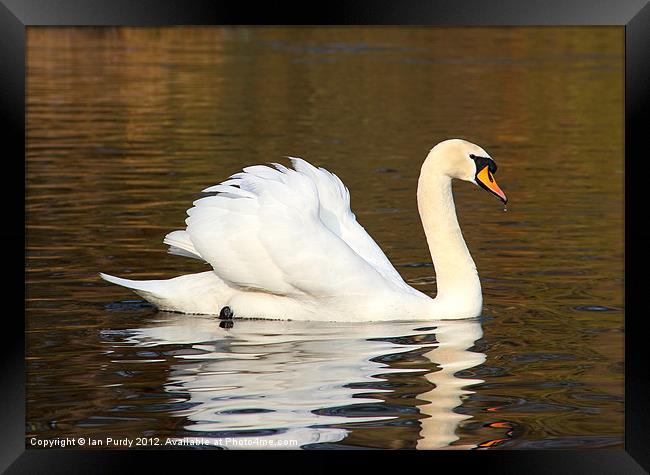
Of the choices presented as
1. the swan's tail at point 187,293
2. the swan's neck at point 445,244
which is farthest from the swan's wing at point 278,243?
the swan's neck at point 445,244

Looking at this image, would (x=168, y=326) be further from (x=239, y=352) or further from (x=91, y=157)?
(x=91, y=157)

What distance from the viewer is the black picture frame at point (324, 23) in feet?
16.3

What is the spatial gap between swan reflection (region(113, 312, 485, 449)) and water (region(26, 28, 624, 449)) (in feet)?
0.06

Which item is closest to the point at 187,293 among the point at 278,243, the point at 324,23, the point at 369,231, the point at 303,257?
the point at 278,243

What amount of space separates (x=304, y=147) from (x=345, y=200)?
24.5 ft

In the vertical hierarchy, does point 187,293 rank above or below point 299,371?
above

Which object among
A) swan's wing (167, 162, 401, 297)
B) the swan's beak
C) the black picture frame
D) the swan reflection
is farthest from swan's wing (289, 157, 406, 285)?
the black picture frame

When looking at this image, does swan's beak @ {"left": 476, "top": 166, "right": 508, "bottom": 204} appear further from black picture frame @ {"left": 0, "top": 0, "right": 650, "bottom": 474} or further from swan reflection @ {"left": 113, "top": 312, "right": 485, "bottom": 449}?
black picture frame @ {"left": 0, "top": 0, "right": 650, "bottom": 474}

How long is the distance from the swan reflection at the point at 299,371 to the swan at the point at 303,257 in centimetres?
10

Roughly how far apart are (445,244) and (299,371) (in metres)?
1.99

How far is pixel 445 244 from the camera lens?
30.2 feet

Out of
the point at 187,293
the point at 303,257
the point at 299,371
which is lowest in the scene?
the point at 299,371

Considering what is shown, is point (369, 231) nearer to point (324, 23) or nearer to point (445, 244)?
point (445, 244)

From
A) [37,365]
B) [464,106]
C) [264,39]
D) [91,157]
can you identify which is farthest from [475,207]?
[264,39]
